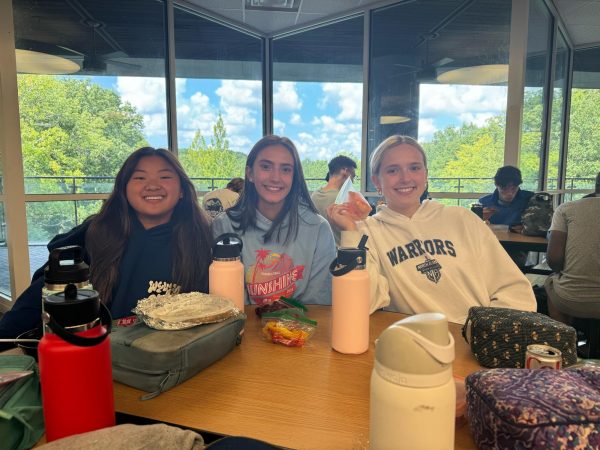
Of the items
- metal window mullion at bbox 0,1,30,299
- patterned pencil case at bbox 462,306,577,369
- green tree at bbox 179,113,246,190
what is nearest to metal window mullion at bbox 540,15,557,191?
green tree at bbox 179,113,246,190

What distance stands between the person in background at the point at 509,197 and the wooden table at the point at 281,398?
298 centimetres

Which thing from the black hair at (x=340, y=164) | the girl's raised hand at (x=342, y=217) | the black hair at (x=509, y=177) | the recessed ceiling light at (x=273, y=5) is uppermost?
the recessed ceiling light at (x=273, y=5)

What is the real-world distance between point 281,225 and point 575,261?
1.73 m

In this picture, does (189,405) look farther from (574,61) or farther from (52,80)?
(574,61)

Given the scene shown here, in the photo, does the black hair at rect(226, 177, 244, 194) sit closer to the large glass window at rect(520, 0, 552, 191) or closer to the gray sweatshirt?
the gray sweatshirt

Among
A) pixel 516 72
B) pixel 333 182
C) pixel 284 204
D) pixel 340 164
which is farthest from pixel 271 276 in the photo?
pixel 516 72

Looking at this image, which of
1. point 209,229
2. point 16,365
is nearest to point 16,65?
point 209,229

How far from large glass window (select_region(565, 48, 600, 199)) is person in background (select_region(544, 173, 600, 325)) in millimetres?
3293

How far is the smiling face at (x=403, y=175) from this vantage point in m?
1.64

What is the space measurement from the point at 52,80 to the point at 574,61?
20.0ft

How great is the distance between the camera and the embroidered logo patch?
153 centimetres

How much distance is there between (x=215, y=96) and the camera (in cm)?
482

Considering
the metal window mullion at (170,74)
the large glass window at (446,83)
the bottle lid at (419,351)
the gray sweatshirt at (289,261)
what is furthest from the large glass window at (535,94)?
the bottle lid at (419,351)

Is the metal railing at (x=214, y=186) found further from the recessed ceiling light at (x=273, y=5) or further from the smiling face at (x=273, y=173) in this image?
the recessed ceiling light at (x=273, y=5)
